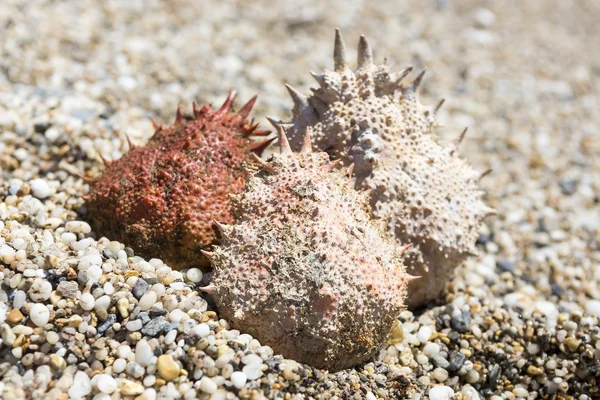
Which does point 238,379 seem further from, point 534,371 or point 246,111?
point 534,371

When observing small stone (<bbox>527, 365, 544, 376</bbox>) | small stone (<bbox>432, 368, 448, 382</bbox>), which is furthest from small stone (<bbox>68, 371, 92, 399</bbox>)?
small stone (<bbox>527, 365, 544, 376</bbox>)

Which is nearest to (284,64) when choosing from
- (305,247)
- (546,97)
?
(546,97)

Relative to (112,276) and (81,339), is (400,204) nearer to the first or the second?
(112,276)

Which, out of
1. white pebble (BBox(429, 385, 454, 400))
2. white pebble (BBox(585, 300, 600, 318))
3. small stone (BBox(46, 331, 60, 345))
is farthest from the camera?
white pebble (BBox(585, 300, 600, 318))

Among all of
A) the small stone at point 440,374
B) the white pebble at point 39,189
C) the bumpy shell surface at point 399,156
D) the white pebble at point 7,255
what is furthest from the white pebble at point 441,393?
the white pebble at point 39,189

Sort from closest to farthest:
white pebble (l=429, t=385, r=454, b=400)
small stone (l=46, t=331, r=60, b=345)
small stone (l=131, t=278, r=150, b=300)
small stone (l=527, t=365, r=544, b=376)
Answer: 1. small stone (l=46, t=331, r=60, b=345)
2. small stone (l=131, t=278, r=150, b=300)
3. white pebble (l=429, t=385, r=454, b=400)
4. small stone (l=527, t=365, r=544, b=376)

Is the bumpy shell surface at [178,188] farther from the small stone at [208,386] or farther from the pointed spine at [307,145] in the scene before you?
the small stone at [208,386]

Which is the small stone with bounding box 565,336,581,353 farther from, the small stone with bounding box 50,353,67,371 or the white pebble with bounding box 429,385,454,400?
the small stone with bounding box 50,353,67,371

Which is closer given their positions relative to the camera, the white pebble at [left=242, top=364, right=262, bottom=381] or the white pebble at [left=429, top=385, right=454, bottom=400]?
the white pebble at [left=242, top=364, right=262, bottom=381]
